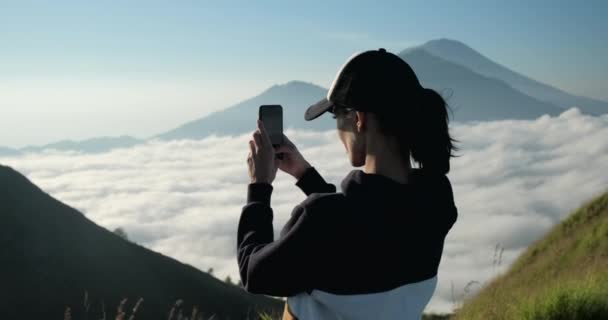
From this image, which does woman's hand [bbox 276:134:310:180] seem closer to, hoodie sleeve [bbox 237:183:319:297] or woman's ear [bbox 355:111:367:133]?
hoodie sleeve [bbox 237:183:319:297]

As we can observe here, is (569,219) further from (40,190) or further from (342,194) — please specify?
(40,190)

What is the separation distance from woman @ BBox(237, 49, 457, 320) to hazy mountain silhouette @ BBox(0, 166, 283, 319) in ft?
176

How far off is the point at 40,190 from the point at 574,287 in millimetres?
73004

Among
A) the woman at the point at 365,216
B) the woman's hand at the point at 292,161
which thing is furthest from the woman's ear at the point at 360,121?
the woman's hand at the point at 292,161

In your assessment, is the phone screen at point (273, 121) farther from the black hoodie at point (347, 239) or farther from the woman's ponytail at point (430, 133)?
the woman's ponytail at point (430, 133)

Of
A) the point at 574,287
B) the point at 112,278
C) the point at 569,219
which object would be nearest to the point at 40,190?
the point at 112,278

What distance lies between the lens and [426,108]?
2984 mm

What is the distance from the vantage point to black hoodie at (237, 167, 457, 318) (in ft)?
8.97

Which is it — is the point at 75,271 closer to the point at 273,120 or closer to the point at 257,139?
the point at 273,120

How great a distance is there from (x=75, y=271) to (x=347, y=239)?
217ft

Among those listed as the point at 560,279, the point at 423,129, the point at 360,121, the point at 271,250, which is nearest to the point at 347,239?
the point at 271,250

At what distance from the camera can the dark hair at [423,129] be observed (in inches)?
114

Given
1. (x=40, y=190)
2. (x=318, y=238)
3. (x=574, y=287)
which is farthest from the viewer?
(x=40, y=190)

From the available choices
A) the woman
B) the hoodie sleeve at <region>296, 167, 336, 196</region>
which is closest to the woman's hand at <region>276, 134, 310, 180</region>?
the hoodie sleeve at <region>296, 167, 336, 196</region>
